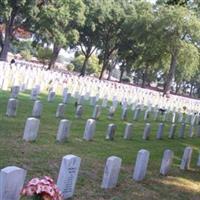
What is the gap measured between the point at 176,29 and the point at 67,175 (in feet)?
130

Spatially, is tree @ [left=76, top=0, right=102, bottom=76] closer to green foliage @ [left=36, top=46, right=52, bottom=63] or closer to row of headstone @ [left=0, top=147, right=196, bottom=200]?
green foliage @ [left=36, top=46, right=52, bottom=63]

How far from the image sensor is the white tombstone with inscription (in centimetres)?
709

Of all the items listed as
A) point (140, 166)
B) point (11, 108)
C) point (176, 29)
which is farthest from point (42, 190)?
point (176, 29)

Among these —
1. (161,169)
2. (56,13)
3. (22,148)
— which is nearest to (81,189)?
(22,148)

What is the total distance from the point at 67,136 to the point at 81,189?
12.5 feet

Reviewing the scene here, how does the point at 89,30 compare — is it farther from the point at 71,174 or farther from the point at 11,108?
the point at 71,174

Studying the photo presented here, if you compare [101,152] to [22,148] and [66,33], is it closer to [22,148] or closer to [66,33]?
[22,148]

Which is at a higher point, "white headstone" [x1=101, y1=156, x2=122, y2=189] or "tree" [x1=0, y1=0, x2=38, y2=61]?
"tree" [x1=0, y1=0, x2=38, y2=61]

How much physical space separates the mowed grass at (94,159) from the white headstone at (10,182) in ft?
6.10

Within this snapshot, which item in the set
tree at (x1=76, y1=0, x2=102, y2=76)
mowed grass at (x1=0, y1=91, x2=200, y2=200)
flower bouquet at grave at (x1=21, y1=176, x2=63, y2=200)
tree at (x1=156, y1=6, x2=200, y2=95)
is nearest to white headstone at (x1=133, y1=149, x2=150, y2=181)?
mowed grass at (x1=0, y1=91, x2=200, y2=200)

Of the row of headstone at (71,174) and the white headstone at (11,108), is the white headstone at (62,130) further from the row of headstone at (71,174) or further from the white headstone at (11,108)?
the row of headstone at (71,174)

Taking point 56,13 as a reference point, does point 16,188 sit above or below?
below

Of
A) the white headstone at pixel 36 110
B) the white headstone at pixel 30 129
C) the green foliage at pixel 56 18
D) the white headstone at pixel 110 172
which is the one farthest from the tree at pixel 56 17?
the white headstone at pixel 110 172

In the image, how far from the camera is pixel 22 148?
9641 millimetres
